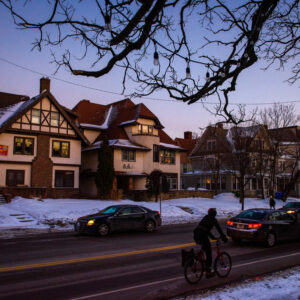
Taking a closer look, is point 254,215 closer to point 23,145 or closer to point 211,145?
point 23,145

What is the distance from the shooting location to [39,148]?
3334 cm

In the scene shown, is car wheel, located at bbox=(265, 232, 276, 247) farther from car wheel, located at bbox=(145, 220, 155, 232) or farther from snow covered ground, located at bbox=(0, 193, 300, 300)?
car wheel, located at bbox=(145, 220, 155, 232)

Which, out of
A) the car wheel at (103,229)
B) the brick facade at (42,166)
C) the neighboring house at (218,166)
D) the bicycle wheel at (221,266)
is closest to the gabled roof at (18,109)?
the brick facade at (42,166)

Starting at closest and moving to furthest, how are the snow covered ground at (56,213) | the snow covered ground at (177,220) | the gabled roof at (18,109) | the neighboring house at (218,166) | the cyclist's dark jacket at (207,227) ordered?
1. the snow covered ground at (177,220)
2. the cyclist's dark jacket at (207,227)
3. the snow covered ground at (56,213)
4. the gabled roof at (18,109)
5. the neighboring house at (218,166)

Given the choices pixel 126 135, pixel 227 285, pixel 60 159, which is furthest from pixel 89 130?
pixel 227 285

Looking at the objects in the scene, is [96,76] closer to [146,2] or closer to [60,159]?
[146,2]

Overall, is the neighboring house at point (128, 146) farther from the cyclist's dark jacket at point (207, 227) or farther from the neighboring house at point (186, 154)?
the cyclist's dark jacket at point (207, 227)

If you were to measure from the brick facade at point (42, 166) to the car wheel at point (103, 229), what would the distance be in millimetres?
18322

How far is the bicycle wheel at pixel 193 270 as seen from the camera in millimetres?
7785

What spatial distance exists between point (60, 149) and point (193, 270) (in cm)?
2907

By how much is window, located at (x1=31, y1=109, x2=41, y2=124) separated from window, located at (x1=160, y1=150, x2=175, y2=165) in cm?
1547

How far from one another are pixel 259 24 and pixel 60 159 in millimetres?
30332

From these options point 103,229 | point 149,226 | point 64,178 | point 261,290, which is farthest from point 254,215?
point 64,178

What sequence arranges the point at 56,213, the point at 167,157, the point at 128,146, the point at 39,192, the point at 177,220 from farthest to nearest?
the point at 167,157 → the point at 128,146 → the point at 39,192 → the point at 177,220 → the point at 56,213
